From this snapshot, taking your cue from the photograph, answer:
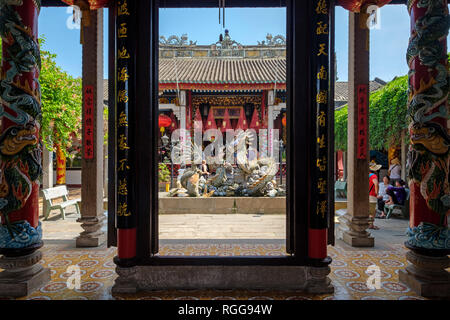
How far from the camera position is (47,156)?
9.86m

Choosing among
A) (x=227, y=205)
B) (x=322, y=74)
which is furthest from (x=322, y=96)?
(x=227, y=205)

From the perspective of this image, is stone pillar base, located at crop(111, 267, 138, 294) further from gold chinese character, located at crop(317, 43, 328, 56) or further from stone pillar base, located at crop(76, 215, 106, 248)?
gold chinese character, located at crop(317, 43, 328, 56)

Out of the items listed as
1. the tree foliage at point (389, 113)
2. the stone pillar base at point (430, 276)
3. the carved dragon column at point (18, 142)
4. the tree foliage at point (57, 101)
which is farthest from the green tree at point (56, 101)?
the tree foliage at point (389, 113)

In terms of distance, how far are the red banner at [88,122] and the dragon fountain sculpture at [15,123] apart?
4.66ft

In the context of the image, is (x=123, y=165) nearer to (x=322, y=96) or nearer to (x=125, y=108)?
(x=125, y=108)

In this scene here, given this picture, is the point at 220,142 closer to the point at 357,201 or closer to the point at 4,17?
the point at 357,201

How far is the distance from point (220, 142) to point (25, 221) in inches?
412

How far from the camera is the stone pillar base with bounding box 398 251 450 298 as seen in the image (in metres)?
2.36

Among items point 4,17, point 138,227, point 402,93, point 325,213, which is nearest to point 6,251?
point 138,227

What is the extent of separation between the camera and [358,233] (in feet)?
12.6

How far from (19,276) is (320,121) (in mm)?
3234

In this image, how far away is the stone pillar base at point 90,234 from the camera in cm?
382

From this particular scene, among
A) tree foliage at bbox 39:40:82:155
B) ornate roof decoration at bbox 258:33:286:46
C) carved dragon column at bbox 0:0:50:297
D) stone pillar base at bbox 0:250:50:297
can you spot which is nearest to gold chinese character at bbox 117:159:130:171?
carved dragon column at bbox 0:0:50:297

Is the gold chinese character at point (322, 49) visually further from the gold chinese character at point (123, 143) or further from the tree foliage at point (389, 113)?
the tree foliage at point (389, 113)
